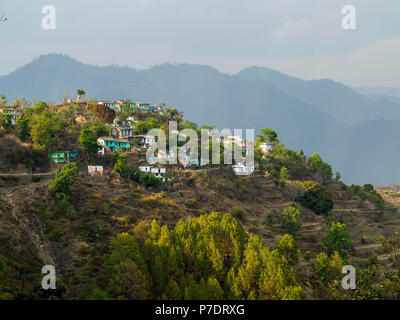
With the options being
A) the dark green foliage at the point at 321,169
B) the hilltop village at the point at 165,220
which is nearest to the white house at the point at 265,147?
the hilltop village at the point at 165,220

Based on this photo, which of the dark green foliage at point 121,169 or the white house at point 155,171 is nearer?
the dark green foliage at point 121,169

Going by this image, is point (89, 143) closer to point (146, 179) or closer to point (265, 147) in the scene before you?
point (146, 179)

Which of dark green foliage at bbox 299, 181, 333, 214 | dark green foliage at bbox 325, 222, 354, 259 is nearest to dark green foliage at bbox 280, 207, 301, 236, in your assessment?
dark green foliage at bbox 325, 222, 354, 259

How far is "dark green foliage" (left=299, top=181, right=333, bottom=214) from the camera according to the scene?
217 feet

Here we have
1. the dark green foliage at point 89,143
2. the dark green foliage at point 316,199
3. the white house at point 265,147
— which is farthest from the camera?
the white house at point 265,147

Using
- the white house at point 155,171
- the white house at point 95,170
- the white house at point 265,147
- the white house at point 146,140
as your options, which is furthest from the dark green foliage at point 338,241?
the white house at point 265,147

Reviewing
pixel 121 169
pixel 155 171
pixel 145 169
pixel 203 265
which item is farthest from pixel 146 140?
pixel 203 265

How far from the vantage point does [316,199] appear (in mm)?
66375

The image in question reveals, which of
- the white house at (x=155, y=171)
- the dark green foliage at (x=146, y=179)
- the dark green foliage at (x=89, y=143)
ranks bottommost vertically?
the dark green foliage at (x=146, y=179)

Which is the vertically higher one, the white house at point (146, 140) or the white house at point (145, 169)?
the white house at point (146, 140)

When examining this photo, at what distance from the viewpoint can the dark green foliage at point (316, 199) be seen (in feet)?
217

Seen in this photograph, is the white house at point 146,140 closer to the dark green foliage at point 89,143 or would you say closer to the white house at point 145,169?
the white house at point 145,169

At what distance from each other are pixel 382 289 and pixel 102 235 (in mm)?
25614

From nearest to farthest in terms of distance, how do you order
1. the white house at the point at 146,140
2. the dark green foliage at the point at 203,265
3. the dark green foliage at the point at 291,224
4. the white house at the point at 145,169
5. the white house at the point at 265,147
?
the dark green foliage at the point at 203,265
the dark green foliage at the point at 291,224
the white house at the point at 145,169
the white house at the point at 146,140
the white house at the point at 265,147
